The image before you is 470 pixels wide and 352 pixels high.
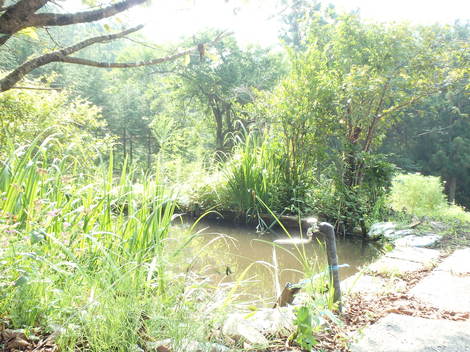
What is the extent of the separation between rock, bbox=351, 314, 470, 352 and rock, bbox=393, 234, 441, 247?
1.78 meters

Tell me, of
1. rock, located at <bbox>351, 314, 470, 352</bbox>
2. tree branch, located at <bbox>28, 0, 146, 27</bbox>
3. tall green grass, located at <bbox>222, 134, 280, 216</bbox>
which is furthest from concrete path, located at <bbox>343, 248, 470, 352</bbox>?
tall green grass, located at <bbox>222, 134, 280, 216</bbox>

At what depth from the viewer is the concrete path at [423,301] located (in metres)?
1.38

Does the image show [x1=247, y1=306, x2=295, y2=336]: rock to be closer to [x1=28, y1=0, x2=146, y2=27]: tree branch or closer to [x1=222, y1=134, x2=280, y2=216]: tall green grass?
[x1=28, y1=0, x2=146, y2=27]: tree branch

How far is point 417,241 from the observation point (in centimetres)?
339

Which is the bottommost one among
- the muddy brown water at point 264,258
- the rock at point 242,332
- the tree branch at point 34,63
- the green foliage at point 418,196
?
the green foliage at point 418,196

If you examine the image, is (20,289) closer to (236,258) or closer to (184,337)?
(184,337)

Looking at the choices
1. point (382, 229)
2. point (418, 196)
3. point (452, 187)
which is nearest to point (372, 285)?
point (382, 229)

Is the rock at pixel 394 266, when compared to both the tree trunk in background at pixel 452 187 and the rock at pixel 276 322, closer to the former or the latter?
the rock at pixel 276 322

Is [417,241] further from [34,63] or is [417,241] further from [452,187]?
[452,187]

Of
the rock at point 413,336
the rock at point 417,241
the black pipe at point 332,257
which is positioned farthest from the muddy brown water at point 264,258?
the rock at point 413,336

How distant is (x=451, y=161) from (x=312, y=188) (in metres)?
13.7

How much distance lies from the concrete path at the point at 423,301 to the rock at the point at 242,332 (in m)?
0.34

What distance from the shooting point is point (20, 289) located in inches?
48.2

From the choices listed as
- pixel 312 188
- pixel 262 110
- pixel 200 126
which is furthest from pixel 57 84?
pixel 312 188
